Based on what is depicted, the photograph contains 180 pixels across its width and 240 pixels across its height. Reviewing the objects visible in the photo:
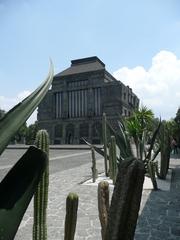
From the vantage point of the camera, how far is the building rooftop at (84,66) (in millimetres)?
71375

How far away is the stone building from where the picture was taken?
6462 centimetres

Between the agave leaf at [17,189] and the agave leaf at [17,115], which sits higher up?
the agave leaf at [17,115]

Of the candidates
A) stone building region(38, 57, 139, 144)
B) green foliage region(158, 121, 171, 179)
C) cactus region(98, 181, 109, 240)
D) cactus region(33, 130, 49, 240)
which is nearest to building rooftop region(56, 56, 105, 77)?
stone building region(38, 57, 139, 144)

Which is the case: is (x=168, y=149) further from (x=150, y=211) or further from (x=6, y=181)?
(x=6, y=181)

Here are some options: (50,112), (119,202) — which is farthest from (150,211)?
(50,112)

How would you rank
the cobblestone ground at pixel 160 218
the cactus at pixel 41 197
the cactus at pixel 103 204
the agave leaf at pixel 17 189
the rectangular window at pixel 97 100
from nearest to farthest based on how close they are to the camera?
the agave leaf at pixel 17 189, the cactus at pixel 41 197, the cactus at pixel 103 204, the cobblestone ground at pixel 160 218, the rectangular window at pixel 97 100

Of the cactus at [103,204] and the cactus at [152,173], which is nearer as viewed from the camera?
the cactus at [103,204]

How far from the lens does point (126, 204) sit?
143 cm

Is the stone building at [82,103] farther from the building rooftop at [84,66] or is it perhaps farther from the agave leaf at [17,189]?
the agave leaf at [17,189]

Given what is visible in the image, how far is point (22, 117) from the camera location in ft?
2.93

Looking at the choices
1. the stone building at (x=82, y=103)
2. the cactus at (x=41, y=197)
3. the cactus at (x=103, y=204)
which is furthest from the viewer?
the stone building at (x=82, y=103)

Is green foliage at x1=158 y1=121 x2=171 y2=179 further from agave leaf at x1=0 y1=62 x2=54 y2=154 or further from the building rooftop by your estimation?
the building rooftop

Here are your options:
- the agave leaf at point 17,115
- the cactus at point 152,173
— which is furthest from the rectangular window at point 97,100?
the agave leaf at point 17,115

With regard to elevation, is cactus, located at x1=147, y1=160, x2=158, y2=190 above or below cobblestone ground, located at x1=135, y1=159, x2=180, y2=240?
above
